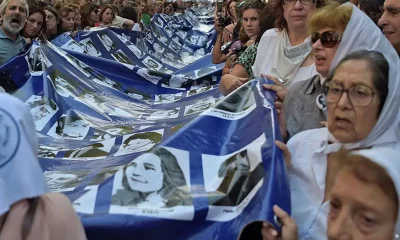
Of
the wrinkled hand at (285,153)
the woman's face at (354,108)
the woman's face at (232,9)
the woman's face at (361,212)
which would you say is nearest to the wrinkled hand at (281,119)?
the wrinkled hand at (285,153)

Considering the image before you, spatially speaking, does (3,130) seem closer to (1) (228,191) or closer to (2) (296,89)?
(1) (228,191)

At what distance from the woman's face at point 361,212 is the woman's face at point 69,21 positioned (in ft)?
19.6

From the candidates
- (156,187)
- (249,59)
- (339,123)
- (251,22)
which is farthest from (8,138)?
(251,22)

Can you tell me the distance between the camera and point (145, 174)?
2.13m

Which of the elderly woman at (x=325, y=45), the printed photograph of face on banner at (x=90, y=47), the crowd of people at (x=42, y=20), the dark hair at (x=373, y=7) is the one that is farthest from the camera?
the printed photograph of face on banner at (x=90, y=47)

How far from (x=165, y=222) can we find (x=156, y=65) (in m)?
6.32

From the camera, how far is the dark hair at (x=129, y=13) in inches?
378

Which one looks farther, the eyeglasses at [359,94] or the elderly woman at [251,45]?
the elderly woman at [251,45]

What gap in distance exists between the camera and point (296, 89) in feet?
8.45

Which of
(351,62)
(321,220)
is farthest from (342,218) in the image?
(351,62)

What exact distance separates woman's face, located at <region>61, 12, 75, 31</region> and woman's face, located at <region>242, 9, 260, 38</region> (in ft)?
9.59

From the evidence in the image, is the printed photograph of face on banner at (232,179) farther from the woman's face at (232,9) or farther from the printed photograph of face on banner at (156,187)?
the woman's face at (232,9)

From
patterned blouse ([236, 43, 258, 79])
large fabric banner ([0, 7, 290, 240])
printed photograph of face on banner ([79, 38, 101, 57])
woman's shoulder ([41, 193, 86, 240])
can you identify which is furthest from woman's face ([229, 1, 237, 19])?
woman's shoulder ([41, 193, 86, 240])

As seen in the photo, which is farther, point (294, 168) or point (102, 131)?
point (102, 131)
